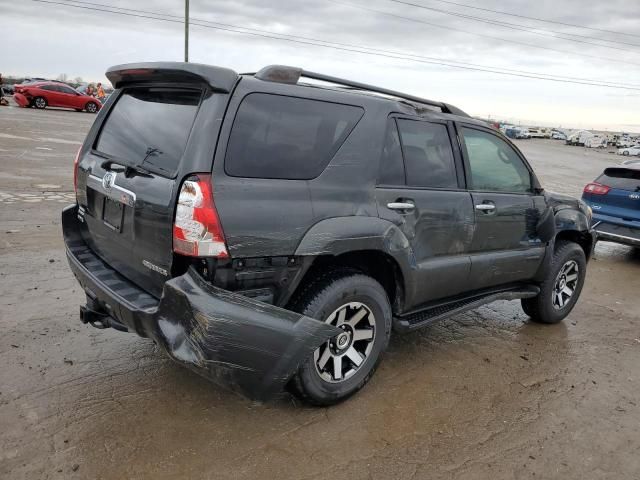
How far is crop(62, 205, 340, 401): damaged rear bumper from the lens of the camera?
8.34ft

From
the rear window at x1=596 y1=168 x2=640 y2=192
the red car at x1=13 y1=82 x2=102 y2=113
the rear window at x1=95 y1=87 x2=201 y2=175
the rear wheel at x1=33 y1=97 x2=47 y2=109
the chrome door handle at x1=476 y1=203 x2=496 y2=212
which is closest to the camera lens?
the rear window at x1=95 y1=87 x2=201 y2=175

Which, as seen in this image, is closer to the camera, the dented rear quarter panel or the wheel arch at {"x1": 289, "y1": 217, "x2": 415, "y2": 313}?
the dented rear quarter panel

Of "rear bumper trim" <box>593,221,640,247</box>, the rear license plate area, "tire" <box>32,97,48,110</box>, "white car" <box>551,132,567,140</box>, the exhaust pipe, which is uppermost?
the rear license plate area

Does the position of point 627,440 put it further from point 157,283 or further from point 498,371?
point 157,283

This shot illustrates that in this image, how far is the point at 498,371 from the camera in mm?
3922

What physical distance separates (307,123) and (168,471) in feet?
6.45

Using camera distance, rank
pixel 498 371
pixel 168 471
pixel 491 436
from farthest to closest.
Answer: pixel 498 371 < pixel 491 436 < pixel 168 471

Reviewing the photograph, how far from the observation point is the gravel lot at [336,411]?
2686mm

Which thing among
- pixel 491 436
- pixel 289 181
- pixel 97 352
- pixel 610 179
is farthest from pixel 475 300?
pixel 610 179

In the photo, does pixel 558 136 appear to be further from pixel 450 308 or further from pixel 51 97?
pixel 450 308

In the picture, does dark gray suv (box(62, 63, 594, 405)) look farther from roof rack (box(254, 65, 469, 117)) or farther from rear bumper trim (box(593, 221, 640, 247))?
rear bumper trim (box(593, 221, 640, 247))

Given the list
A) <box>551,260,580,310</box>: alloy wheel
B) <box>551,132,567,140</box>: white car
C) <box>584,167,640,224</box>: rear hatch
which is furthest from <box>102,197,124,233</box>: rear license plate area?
<box>551,132,567,140</box>: white car

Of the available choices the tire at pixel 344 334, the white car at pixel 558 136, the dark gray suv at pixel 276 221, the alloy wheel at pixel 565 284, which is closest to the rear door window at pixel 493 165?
the dark gray suv at pixel 276 221

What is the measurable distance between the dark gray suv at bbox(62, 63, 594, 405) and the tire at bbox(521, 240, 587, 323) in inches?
38.8
